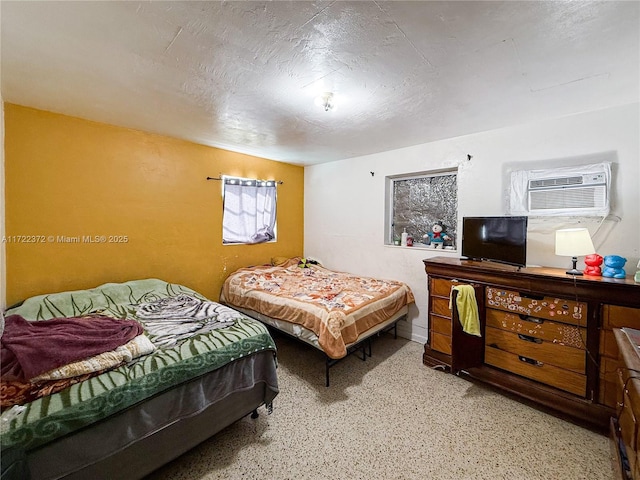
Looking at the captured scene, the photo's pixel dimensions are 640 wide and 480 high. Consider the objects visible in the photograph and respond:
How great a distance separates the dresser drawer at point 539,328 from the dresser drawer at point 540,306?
39mm

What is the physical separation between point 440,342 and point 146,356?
245cm

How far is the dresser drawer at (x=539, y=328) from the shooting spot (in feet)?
6.20

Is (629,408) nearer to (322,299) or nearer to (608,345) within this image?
(608,345)

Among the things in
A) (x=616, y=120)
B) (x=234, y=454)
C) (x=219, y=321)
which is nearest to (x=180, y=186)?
(x=219, y=321)

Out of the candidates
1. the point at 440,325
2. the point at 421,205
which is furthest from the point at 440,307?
the point at 421,205

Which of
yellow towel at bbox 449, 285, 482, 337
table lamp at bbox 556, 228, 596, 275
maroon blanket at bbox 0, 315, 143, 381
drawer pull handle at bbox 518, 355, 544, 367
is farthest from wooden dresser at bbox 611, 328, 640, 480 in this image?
maroon blanket at bbox 0, 315, 143, 381

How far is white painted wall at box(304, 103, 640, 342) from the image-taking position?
2.07 meters

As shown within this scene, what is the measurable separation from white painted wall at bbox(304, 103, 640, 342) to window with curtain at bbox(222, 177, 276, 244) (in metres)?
0.75

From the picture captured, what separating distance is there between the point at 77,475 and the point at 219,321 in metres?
1.00

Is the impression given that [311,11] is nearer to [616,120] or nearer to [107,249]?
[616,120]

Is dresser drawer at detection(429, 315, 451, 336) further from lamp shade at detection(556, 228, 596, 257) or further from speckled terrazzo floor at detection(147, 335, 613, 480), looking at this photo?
lamp shade at detection(556, 228, 596, 257)

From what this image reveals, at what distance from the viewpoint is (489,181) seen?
271cm

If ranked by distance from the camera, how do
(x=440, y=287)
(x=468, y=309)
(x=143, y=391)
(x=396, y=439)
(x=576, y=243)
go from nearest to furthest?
(x=143, y=391), (x=396, y=439), (x=576, y=243), (x=468, y=309), (x=440, y=287)

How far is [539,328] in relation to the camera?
204cm
